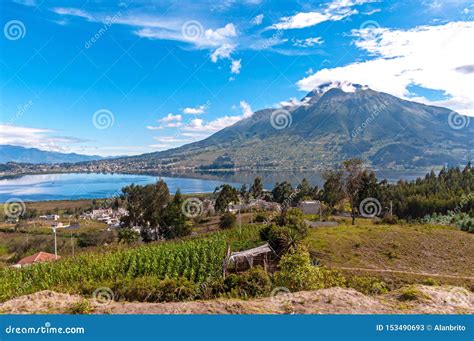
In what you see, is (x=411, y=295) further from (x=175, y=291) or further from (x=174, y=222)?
(x=174, y=222)

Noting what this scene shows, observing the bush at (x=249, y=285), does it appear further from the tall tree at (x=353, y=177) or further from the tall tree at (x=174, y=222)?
the tall tree at (x=174, y=222)

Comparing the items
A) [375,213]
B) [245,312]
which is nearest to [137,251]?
[245,312]

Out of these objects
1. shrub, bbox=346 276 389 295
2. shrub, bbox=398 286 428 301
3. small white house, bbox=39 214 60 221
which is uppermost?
shrub, bbox=398 286 428 301

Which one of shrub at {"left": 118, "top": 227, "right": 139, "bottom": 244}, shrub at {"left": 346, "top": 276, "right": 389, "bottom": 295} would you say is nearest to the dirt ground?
shrub at {"left": 346, "top": 276, "right": 389, "bottom": 295}

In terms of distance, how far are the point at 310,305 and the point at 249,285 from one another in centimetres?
232

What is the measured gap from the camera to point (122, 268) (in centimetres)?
1427

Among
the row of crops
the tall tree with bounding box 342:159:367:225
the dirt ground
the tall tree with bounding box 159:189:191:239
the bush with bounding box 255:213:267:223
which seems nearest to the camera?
the dirt ground

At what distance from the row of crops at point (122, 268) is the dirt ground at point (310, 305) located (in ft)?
20.9

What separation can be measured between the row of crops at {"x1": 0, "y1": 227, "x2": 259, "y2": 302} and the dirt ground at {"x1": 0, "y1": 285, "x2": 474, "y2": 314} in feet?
20.9

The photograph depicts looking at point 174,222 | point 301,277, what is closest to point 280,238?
point 301,277

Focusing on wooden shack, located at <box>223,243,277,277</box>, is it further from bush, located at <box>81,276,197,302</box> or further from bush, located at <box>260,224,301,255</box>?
bush, located at <box>81,276,197,302</box>

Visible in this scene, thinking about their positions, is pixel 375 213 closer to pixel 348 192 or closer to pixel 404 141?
pixel 348 192

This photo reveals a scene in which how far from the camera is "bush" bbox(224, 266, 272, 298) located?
7057 millimetres

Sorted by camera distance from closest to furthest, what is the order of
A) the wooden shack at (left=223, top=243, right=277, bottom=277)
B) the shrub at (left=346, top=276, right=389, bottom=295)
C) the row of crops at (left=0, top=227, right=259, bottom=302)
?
the shrub at (left=346, top=276, right=389, bottom=295), the row of crops at (left=0, top=227, right=259, bottom=302), the wooden shack at (left=223, top=243, right=277, bottom=277)
